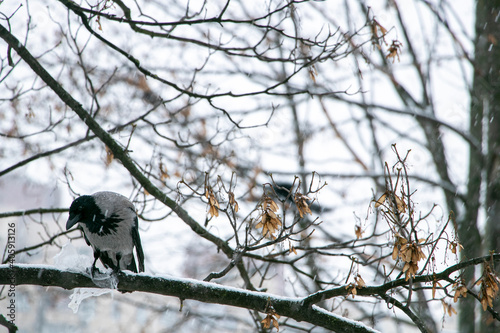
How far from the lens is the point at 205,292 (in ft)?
9.76

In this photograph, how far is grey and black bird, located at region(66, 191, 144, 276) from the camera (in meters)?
3.70

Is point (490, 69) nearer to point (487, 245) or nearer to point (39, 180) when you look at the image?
point (487, 245)

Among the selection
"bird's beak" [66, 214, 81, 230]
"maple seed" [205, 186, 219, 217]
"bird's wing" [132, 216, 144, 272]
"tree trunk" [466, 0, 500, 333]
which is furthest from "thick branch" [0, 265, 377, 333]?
"tree trunk" [466, 0, 500, 333]

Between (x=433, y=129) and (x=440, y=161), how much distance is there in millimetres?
586

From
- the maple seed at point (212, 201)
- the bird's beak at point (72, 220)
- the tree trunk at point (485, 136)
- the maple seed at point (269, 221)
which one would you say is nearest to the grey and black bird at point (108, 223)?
the bird's beak at point (72, 220)

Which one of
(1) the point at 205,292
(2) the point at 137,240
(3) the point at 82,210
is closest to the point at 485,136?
(2) the point at 137,240

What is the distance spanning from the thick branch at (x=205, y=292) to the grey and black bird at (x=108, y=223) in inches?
29.0

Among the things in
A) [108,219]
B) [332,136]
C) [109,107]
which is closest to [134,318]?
[109,107]

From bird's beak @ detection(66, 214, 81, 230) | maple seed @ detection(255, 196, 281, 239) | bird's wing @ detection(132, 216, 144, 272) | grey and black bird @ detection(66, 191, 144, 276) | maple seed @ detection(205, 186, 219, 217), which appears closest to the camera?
maple seed @ detection(255, 196, 281, 239)

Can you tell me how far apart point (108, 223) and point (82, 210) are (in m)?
0.24

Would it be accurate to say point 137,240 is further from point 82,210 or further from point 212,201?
point 212,201

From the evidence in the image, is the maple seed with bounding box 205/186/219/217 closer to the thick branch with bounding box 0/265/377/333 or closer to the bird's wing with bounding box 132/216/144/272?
the thick branch with bounding box 0/265/377/333

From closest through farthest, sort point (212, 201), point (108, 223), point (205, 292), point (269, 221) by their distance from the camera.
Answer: point (269, 221)
point (212, 201)
point (205, 292)
point (108, 223)

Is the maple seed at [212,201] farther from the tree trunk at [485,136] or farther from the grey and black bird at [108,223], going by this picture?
the tree trunk at [485,136]
